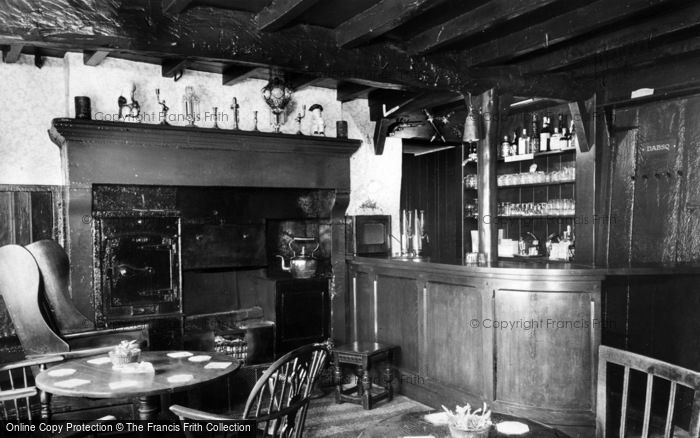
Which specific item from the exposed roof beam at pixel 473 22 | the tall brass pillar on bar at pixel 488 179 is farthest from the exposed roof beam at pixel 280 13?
the tall brass pillar on bar at pixel 488 179

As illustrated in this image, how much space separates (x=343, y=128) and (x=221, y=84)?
4.23 ft

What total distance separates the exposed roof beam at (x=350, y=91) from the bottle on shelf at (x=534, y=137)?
6.10 ft

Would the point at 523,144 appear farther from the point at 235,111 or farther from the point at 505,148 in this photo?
the point at 235,111

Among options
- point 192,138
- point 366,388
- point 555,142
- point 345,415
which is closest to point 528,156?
point 555,142

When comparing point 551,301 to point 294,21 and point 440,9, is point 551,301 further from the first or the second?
point 294,21

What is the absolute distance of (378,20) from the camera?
3.35m

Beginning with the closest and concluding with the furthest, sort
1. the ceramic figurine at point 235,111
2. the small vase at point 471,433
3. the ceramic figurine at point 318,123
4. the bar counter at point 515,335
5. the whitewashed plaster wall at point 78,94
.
→ the small vase at point 471,433, the bar counter at point 515,335, the whitewashed plaster wall at point 78,94, the ceramic figurine at point 235,111, the ceramic figurine at point 318,123

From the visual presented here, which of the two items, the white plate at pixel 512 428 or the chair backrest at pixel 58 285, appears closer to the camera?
the white plate at pixel 512 428

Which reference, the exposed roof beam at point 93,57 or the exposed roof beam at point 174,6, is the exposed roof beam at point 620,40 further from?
the exposed roof beam at point 93,57

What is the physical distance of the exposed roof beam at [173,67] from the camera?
465 cm

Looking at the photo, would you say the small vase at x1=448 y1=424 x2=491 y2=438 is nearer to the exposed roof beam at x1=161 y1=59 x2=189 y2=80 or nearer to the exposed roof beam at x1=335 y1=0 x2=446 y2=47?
the exposed roof beam at x1=335 y1=0 x2=446 y2=47

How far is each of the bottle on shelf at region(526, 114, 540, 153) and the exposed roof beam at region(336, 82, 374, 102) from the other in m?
1.86

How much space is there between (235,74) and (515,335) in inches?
129

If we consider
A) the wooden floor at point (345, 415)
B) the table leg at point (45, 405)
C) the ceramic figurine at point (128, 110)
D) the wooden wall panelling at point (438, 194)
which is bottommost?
the wooden floor at point (345, 415)
